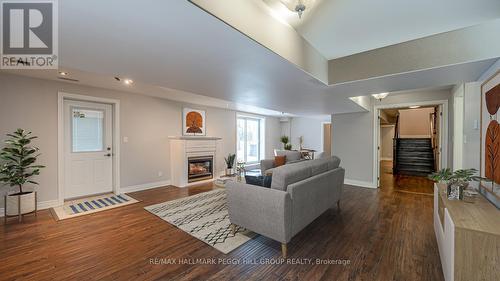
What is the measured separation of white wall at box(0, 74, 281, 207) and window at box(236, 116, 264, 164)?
666mm

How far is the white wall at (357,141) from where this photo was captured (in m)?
5.04

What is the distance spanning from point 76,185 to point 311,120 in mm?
8252

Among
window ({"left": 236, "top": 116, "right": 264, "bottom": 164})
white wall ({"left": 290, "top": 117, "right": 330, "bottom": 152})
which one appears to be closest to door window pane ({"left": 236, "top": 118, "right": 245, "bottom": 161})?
window ({"left": 236, "top": 116, "right": 264, "bottom": 164})

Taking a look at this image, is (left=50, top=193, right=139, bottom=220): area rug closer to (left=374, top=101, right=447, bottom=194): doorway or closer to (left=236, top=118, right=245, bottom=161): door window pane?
(left=236, top=118, right=245, bottom=161): door window pane

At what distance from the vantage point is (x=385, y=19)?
66.7 inches

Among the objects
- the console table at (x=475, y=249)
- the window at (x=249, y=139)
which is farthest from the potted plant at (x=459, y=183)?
the window at (x=249, y=139)

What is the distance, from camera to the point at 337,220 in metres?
3.04

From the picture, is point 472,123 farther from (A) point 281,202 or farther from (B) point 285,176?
(A) point 281,202

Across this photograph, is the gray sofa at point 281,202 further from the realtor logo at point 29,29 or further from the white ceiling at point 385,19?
the realtor logo at point 29,29

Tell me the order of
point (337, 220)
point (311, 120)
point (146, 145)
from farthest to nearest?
point (311, 120), point (146, 145), point (337, 220)

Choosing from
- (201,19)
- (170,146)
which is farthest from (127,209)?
(201,19)

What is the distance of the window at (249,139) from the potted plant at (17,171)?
536 cm

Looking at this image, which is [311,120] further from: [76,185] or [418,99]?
[76,185]

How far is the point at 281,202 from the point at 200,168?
410cm
